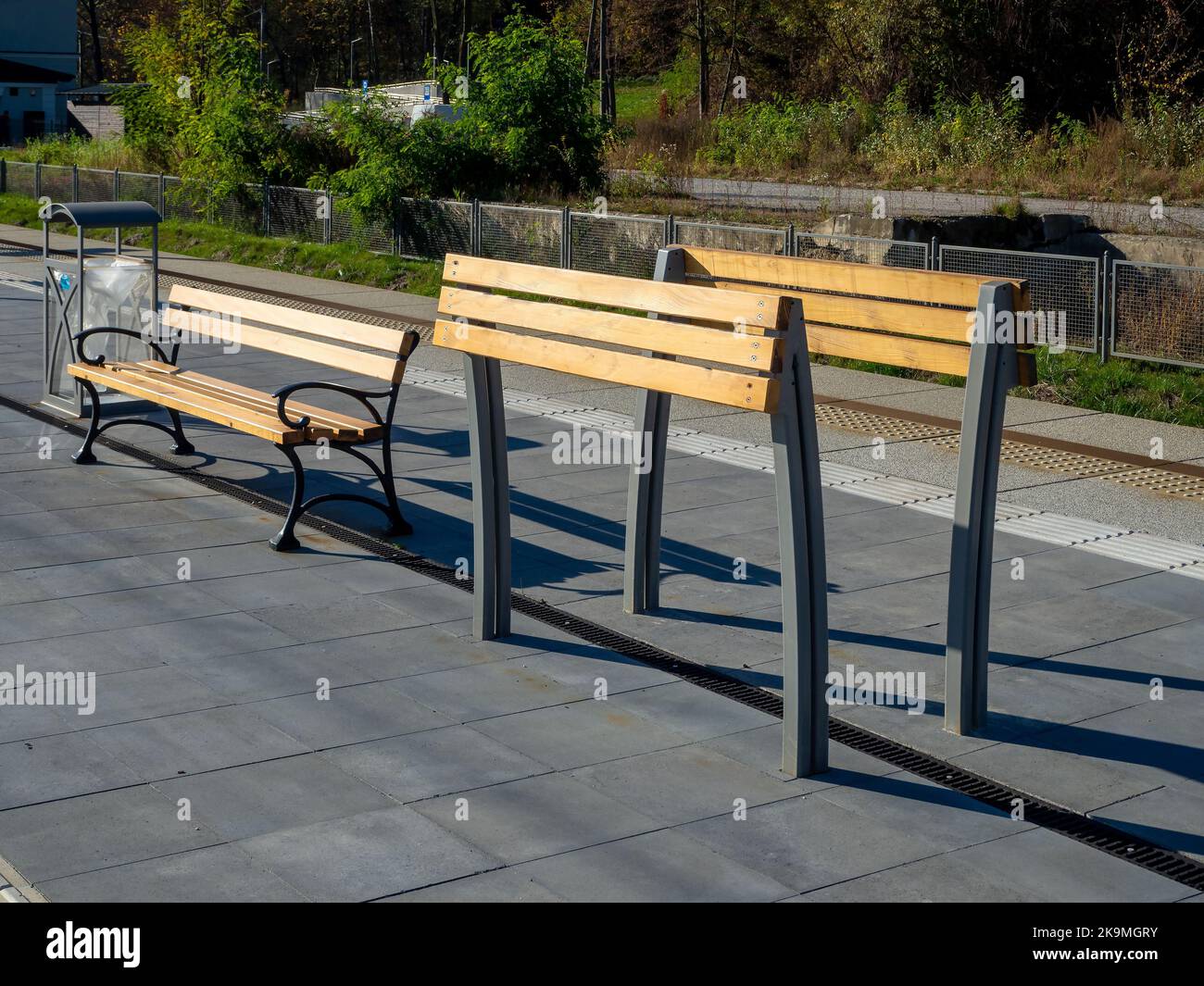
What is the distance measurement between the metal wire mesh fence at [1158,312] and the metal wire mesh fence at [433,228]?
28.3 ft

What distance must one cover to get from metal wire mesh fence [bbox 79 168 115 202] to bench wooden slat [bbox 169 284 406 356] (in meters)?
18.6

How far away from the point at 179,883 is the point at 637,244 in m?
13.2

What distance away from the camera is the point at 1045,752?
5.32 meters

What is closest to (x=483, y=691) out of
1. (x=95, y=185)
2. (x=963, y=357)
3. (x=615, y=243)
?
(x=963, y=357)

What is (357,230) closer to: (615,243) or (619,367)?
(615,243)

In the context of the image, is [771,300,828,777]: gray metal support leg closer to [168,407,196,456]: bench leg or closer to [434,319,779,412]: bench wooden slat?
[434,319,779,412]: bench wooden slat

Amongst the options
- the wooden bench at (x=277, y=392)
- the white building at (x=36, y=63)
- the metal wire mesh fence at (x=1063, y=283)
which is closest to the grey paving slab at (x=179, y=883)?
the wooden bench at (x=277, y=392)

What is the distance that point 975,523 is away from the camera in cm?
539

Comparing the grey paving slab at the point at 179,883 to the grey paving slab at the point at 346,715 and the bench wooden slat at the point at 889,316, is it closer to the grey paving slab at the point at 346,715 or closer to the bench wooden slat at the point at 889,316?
the grey paving slab at the point at 346,715

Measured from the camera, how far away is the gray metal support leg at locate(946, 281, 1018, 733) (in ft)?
17.5
